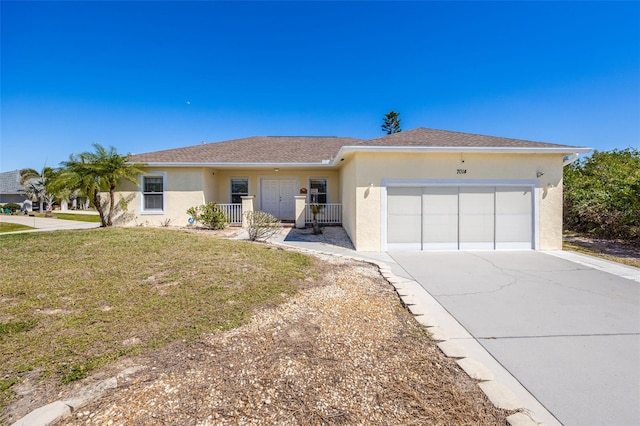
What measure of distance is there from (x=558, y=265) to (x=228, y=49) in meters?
14.9

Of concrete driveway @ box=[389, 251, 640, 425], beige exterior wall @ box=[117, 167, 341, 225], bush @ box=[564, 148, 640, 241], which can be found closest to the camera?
concrete driveway @ box=[389, 251, 640, 425]

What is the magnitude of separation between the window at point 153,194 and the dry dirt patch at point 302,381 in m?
11.6

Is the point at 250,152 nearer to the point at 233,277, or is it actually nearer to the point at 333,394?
the point at 233,277

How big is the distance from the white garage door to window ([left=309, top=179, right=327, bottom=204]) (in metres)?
6.73

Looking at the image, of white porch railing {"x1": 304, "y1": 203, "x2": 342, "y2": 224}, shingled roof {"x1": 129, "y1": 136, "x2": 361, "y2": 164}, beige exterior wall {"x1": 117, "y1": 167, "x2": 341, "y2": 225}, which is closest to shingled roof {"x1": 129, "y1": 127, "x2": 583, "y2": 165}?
shingled roof {"x1": 129, "y1": 136, "x2": 361, "y2": 164}

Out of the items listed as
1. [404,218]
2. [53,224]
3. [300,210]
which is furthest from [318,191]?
[53,224]

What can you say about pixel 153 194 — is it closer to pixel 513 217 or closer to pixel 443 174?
pixel 443 174

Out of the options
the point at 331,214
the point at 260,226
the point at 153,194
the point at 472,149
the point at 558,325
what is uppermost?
the point at 472,149

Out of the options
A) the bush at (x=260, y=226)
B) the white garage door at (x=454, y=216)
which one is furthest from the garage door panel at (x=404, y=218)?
the bush at (x=260, y=226)

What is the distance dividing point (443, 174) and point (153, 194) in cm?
1257

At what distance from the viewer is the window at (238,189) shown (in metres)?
14.8

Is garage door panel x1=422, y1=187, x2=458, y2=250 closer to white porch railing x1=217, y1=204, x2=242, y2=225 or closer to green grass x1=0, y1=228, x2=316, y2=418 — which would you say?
green grass x1=0, y1=228, x2=316, y2=418

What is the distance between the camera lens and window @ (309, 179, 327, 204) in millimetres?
14797

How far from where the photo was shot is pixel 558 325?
141 inches
